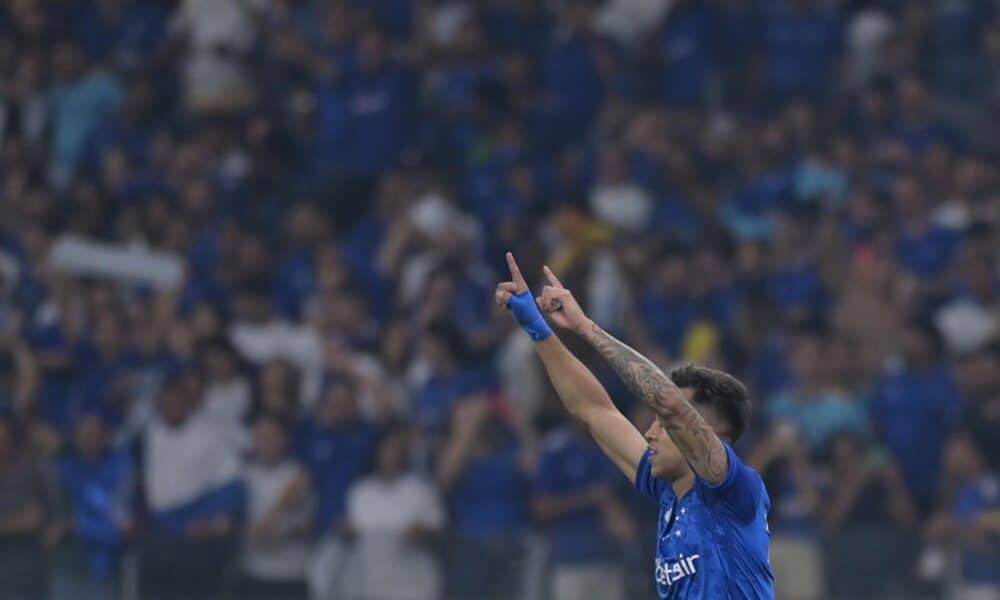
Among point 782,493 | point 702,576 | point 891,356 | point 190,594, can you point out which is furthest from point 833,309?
point 702,576

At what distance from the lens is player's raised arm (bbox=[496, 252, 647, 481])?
8.06 meters

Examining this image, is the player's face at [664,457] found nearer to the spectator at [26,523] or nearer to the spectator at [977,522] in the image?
the spectator at [977,522]

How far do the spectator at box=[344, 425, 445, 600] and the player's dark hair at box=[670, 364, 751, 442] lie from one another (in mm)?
6117

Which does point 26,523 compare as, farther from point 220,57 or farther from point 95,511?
point 220,57

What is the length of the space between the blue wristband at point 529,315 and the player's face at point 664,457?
736 mm

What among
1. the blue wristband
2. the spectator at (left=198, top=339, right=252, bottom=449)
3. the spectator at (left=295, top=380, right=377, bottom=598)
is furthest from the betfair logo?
the spectator at (left=198, top=339, right=252, bottom=449)

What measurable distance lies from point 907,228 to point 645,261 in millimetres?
1854

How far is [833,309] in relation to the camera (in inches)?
590

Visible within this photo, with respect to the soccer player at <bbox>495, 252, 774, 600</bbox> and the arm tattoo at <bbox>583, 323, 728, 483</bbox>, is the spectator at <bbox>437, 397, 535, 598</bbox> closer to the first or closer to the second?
the soccer player at <bbox>495, 252, 774, 600</bbox>

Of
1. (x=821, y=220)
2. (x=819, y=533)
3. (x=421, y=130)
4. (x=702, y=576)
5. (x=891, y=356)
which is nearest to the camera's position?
(x=702, y=576)

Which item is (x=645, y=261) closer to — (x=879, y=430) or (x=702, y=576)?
(x=879, y=430)

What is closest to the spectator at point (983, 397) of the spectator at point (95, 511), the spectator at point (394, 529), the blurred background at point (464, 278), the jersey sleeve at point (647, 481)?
the blurred background at point (464, 278)

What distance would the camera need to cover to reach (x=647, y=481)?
7980 millimetres

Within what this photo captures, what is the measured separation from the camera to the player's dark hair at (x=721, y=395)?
7473 mm
